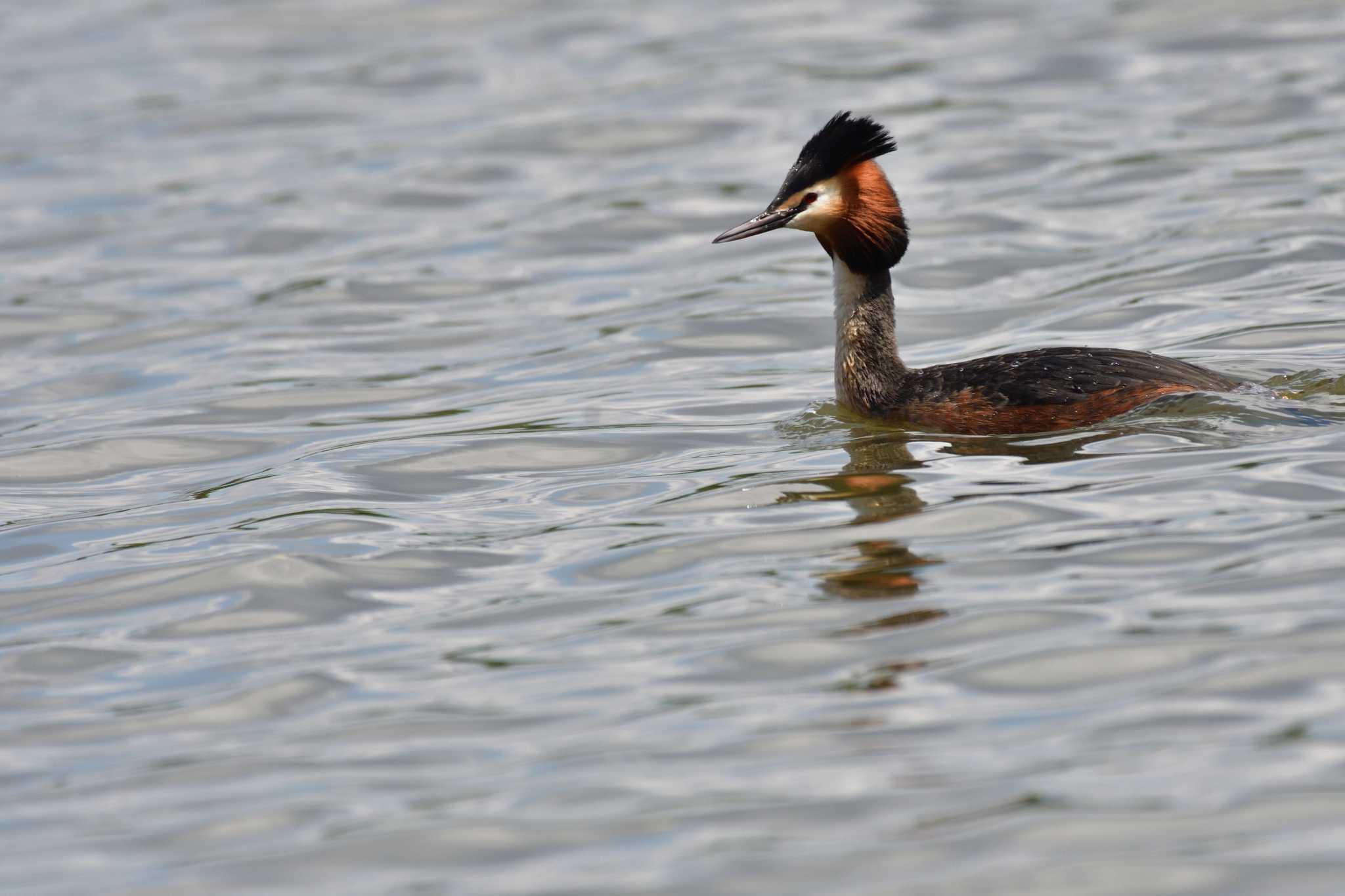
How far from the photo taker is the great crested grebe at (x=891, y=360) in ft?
28.8

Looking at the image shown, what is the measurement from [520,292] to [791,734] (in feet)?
29.2

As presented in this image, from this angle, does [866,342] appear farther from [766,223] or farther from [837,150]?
[837,150]

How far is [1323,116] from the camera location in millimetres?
16688

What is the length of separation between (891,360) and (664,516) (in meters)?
1.90

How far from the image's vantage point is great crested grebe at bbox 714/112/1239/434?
8766mm

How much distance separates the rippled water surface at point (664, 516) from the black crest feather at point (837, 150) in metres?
1.24

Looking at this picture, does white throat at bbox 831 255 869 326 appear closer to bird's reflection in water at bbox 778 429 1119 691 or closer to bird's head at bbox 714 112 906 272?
bird's head at bbox 714 112 906 272

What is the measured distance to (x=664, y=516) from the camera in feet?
27.6

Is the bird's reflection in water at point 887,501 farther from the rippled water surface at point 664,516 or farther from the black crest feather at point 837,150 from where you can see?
the black crest feather at point 837,150


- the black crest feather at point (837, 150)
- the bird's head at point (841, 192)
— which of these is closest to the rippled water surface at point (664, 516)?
the bird's head at point (841, 192)

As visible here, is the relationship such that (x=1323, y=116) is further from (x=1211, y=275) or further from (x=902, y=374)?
(x=902, y=374)

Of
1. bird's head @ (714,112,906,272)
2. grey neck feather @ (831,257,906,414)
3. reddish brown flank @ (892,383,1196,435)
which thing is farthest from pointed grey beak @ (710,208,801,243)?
reddish brown flank @ (892,383,1196,435)

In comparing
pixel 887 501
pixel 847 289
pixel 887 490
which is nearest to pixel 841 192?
pixel 847 289

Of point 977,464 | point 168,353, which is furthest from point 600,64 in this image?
point 977,464
